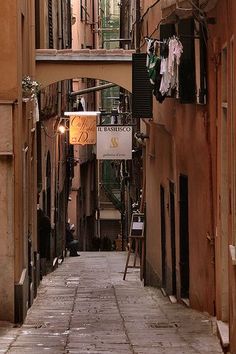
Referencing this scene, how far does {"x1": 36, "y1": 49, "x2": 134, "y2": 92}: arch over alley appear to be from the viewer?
2362 cm

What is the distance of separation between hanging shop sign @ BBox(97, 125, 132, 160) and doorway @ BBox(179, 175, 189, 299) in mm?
10661

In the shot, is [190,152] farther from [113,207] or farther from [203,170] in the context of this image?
[113,207]

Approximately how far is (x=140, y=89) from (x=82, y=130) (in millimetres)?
9874

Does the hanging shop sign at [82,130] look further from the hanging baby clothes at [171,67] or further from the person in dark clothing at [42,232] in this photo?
the hanging baby clothes at [171,67]

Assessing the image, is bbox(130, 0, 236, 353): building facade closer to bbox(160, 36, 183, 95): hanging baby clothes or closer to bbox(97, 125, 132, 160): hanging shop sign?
bbox(160, 36, 183, 95): hanging baby clothes

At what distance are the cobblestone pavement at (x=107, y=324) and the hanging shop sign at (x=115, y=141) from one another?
18.3 ft

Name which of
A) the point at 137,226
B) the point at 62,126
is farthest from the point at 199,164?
the point at 62,126

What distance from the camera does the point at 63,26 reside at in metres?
36.2

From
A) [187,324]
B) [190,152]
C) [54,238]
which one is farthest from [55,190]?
[187,324]

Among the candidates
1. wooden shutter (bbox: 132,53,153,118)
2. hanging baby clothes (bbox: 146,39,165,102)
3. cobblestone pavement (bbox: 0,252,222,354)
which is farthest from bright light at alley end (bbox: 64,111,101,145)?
hanging baby clothes (bbox: 146,39,165,102)

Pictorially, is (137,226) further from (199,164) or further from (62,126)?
(62,126)

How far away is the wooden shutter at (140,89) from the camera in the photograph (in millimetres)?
22281

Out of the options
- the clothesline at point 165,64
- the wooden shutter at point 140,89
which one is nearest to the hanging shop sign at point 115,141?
the wooden shutter at point 140,89

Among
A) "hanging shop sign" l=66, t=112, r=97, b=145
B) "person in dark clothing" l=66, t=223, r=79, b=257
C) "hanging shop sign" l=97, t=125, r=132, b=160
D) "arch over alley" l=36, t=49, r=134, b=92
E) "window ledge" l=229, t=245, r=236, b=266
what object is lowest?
"person in dark clothing" l=66, t=223, r=79, b=257
